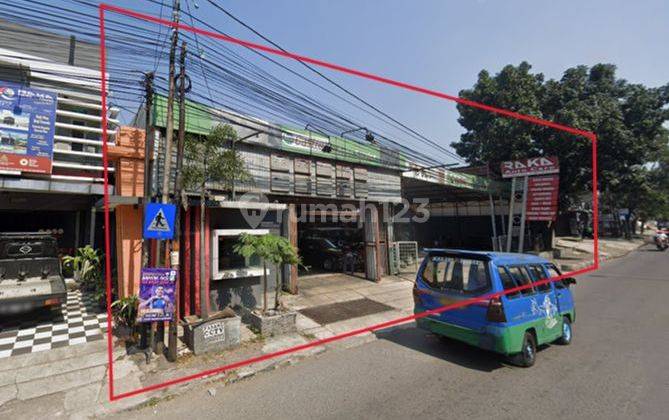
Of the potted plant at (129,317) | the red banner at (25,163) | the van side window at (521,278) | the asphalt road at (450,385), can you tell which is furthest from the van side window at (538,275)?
the red banner at (25,163)

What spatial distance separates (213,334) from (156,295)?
1188 mm

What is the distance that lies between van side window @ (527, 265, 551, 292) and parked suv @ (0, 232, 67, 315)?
30.7 feet

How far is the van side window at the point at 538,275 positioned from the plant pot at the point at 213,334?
5.20 metres

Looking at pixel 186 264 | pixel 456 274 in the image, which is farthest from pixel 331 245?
pixel 456 274

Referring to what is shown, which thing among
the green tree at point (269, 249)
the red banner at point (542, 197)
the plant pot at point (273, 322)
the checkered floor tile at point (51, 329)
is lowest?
the checkered floor tile at point (51, 329)

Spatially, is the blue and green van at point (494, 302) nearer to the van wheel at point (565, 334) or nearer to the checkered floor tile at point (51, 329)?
the van wheel at point (565, 334)

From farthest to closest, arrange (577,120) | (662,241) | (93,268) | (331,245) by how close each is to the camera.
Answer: (662,241)
(577,120)
(331,245)
(93,268)

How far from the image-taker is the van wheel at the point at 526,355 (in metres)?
5.25

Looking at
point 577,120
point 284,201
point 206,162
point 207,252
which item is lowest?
point 207,252

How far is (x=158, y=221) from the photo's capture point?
5434 mm

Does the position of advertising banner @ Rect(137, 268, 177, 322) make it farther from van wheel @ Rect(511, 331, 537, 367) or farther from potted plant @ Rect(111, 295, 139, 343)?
van wheel @ Rect(511, 331, 537, 367)

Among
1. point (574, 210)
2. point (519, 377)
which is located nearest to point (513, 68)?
point (574, 210)

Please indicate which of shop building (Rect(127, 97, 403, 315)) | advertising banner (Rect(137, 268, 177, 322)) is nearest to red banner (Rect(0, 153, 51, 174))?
shop building (Rect(127, 97, 403, 315))

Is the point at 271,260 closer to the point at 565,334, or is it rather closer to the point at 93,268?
the point at 565,334
